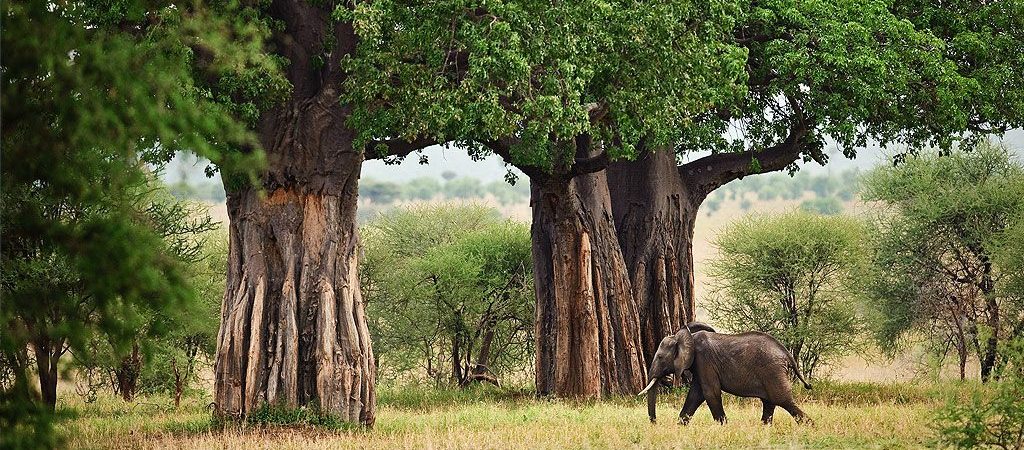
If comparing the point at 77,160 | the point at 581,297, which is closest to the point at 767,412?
the point at 581,297

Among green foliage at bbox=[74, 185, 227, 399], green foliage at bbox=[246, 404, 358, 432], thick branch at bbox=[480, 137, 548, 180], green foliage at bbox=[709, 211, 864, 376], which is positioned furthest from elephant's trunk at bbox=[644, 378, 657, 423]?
green foliage at bbox=[709, 211, 864, 376]

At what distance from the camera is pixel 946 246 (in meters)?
39.2

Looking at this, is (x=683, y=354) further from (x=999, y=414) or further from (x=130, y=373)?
(x=130, y=373)

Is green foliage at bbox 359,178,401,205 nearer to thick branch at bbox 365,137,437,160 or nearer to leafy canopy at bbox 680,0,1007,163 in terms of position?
leafy canopy at bbox 680,0,1007,163

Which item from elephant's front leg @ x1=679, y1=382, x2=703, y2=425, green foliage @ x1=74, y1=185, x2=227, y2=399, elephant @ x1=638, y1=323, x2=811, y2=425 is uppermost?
green foliage @ x1=74, y1=185, x2=227, y2=399

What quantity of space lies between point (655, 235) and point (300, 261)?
10860mm

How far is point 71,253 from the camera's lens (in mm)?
9742

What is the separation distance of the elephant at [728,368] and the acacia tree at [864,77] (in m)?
5.78

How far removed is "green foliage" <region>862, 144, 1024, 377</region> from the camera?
124 feet

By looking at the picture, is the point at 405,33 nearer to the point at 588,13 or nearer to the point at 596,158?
the point at 588,13

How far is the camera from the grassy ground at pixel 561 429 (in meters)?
17.9

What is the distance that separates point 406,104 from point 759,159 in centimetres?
1172

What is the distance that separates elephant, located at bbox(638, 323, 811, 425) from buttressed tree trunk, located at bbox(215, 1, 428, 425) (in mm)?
4756

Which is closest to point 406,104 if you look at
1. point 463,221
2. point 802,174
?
point 463,221
